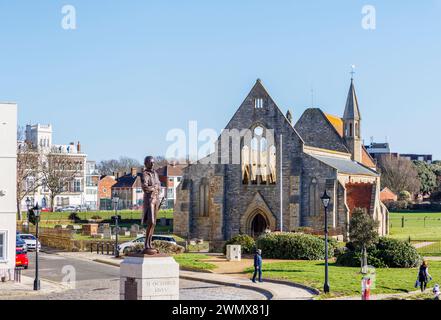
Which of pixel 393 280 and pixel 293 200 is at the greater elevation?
pixel 293 200

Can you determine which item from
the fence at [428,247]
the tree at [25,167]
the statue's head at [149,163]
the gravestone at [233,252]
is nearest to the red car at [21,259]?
the gravestone at [233,252]

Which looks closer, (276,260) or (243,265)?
(243,265)

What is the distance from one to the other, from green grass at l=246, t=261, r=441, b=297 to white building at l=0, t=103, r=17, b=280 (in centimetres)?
1215

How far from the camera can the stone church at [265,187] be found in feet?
204

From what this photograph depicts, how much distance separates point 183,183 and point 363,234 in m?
27.8

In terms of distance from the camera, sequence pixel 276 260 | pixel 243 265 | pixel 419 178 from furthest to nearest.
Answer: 1. pixel 419 178
2. pixel 276 260
3. pixel 243 265

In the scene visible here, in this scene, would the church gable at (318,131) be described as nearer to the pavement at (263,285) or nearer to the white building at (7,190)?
the pavement at (263,285)

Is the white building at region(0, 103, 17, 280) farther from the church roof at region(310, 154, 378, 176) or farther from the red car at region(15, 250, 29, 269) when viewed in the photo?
the church roof at region(310, 154, 378, 176)

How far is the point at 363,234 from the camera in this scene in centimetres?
4156

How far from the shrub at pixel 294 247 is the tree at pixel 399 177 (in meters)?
94.7

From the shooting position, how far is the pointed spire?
81312 millimetres

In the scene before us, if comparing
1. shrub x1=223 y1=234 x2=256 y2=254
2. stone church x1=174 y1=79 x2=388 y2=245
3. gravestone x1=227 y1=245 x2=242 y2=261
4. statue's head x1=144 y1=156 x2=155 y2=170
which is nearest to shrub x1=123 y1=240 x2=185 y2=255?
shrub x1=223 y1=234 x2=256 y2=254
